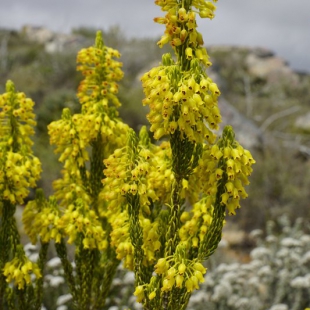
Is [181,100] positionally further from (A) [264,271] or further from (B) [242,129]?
(B) [242,129]

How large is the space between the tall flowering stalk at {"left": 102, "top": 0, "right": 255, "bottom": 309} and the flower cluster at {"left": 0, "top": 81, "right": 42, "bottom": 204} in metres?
0.81

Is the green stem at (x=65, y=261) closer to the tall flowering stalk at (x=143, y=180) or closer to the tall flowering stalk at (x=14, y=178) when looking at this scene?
the tall flowering stalk at (x=143, y=180)

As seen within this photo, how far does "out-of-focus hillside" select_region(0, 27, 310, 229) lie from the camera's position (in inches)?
577

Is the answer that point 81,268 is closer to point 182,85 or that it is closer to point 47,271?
point 182,85

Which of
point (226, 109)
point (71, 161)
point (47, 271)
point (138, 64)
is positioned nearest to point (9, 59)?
point (138, 64)

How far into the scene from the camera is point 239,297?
26.3ft

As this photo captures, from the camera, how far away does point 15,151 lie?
4137mm

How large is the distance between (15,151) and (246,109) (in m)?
22.4

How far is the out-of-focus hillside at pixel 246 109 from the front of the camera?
14648mm

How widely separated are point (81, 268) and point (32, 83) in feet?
61.1

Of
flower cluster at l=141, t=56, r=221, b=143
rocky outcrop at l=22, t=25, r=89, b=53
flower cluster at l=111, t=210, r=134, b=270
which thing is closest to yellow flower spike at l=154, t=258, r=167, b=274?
flower cluster at l=111, t=210, r=134, b=270

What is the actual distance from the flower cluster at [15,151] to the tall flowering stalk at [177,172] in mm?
813

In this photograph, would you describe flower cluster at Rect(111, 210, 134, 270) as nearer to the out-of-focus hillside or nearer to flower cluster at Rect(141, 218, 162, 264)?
flower cluster at Rect(141, 218, 162, 264)

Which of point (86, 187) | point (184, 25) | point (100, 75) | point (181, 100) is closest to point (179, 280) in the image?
point (181, 100)
